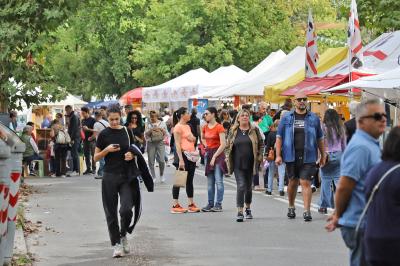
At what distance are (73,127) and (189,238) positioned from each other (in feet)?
56.1

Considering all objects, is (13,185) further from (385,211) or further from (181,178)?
(181,178)

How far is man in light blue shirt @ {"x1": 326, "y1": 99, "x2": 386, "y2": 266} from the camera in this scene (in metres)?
7.47

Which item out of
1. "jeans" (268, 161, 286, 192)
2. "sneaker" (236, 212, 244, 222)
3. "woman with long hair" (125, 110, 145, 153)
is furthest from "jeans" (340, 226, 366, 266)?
"woman with long hair" (125, 110, 145, 153)

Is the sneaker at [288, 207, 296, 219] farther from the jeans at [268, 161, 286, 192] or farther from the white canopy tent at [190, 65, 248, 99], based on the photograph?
the white canopy tent at [190, 65, 248, 99]

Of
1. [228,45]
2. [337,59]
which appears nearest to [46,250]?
[337,59]

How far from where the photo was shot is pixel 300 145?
1612 cm

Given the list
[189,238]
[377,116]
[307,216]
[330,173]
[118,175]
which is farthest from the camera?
[330,173]

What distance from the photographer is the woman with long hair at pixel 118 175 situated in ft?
41.0

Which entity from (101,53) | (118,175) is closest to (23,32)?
(118,175)

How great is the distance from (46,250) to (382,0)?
12139mm

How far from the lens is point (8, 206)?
11375 millimetres

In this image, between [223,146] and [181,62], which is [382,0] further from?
[181,62]

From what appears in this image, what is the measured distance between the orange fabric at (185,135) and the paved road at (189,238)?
3.45 ft

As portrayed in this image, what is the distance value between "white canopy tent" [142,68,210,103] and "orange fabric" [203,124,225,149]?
75.4 feet
